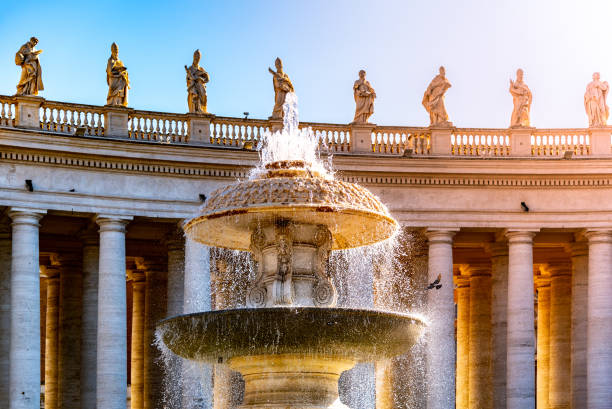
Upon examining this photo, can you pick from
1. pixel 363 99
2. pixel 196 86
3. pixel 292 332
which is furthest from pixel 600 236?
pixel 292 332

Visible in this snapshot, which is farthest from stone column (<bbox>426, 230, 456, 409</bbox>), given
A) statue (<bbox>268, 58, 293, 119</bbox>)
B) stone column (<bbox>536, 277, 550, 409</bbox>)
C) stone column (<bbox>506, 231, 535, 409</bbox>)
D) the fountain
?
the fountain

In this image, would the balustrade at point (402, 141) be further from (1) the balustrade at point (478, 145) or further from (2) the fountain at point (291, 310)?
(2) the fountain at point (291, 310)

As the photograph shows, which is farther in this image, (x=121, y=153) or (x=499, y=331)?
(x=499, y=331)

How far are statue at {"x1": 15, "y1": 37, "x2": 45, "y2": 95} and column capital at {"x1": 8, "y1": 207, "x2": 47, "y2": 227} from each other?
5184 millimetres

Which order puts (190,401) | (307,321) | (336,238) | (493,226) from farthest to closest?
(493,226) → (190,401) → (336,238) → (307,321)

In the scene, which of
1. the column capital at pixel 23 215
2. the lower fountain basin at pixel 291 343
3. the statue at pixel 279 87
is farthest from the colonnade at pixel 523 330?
the lower fountain basin at pixel 291 343

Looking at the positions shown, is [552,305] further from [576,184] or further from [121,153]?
[121,153]

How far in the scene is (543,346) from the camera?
69.8 metres

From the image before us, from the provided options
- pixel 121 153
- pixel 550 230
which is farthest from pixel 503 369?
pixel 121 153

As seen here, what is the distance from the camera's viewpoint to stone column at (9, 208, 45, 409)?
176 feet

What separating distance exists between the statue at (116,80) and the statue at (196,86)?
2.76 metres

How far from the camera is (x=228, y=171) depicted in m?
59.1

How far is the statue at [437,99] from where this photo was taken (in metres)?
62.3

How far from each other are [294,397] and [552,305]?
3536 cm
